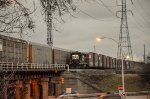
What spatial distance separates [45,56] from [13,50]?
1363 cm

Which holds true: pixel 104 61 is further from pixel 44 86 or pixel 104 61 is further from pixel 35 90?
pixel 44 86

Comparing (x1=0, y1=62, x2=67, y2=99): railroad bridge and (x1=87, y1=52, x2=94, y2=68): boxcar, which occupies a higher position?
(x1=87, y1=52, x2=94, y2=68): boxcar

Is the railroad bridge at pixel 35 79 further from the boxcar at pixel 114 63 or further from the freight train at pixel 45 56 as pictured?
the boxcar at pixel 114 63

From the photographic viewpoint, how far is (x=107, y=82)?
3701 inches

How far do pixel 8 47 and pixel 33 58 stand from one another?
10.1 meters

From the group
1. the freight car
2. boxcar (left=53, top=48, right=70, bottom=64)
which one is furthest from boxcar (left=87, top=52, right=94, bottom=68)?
boxcar (left=53, top=48, right=70, bottom=64)

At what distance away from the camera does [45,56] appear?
229 ft

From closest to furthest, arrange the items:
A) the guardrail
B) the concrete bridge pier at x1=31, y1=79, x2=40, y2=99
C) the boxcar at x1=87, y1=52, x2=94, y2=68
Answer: the guardrail, the concrete bridge pier at x1=31, y1=79, x2=40, y2=99, the boxcar at x1=87, y1=52, x2=94, y2=68

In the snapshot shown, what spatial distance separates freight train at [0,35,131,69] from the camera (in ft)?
180

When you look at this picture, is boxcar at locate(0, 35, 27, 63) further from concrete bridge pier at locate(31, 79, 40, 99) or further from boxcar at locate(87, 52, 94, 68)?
boxcar at locate(87, 52, 94, 68)

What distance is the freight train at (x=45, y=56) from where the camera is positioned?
180 feet

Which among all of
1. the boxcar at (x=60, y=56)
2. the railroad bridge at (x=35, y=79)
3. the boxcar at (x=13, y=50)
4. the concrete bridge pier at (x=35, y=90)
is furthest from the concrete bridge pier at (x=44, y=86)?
the boxcar at (x=13, y=50)

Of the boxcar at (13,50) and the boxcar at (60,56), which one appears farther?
the boxcar at (60,56)

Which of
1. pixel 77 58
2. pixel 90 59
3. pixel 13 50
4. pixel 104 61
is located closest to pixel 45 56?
pixel 13 50
